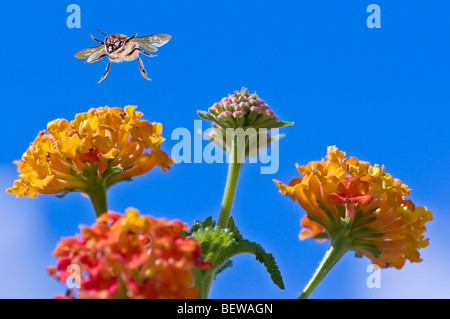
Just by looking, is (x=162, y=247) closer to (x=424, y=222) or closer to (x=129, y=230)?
(x=129, y=230)

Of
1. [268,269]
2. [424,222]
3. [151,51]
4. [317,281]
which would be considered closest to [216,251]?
[268,269]

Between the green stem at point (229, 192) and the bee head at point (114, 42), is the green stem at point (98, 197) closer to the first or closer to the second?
the green stem at point (229, 192)

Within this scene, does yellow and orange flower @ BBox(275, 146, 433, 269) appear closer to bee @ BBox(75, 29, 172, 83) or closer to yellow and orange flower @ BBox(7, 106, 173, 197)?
yellow and orange flower @ BBox(7, 106, 173, 197)

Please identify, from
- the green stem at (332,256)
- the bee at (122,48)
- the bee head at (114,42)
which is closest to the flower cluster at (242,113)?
the bee at (122,48)

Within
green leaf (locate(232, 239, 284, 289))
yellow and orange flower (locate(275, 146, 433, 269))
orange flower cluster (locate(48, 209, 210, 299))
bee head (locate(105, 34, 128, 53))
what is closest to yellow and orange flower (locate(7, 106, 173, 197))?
bee head (locate(105, 34, 128, 53))

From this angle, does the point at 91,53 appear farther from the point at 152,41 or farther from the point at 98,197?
the point at 98,197

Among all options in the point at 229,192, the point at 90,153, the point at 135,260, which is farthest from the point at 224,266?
the point at 135,260
